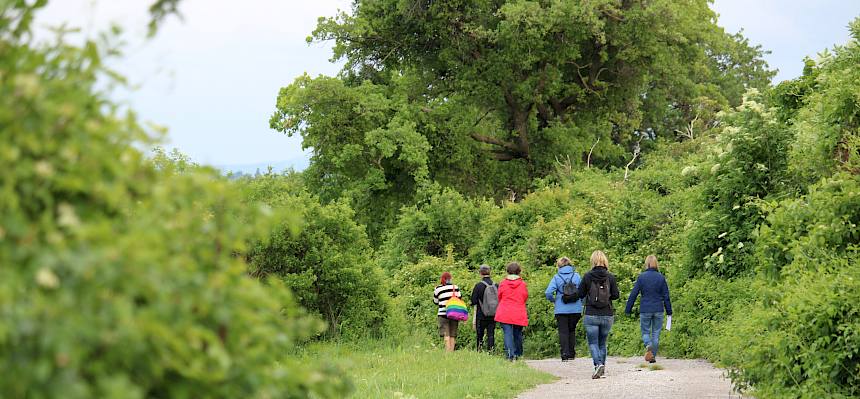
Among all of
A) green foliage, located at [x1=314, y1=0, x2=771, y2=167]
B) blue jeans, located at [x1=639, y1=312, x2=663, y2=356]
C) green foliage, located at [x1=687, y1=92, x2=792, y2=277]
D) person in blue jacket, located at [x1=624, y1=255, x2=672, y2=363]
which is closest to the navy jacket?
person in blue jacket, located at [x1=624, y1=255, x2=672, y2=363]

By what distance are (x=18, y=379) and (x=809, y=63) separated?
55.5ft

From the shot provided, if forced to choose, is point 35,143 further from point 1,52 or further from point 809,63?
point 809,63

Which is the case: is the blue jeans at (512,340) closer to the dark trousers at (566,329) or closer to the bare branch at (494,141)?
the dark trousers at (566,329)

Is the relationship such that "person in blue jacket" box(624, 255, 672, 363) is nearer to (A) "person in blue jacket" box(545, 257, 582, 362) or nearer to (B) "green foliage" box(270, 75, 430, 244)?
(A) "person in blue jacket" box(545, 257, 582, 362)

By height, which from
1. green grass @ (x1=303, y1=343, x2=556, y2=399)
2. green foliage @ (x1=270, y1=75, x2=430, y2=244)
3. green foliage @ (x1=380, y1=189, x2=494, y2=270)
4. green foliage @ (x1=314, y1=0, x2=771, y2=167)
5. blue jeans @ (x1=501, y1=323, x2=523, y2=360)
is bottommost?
green grass @ (x1=303, y1=343, x2=556, y2=399)

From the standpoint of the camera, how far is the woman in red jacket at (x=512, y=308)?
Result: 16.6 metres

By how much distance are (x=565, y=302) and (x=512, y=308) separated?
0.90 meters

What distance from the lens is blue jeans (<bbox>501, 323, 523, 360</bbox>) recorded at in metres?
16.6

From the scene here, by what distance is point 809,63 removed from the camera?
17.4 m

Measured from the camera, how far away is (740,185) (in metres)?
18.8

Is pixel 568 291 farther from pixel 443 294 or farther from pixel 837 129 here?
pixel 837 129

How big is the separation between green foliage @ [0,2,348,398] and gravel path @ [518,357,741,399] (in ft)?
29.2

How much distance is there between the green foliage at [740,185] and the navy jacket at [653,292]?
2557 mm

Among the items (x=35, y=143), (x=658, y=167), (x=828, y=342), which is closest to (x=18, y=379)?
(x=35, y=143)
